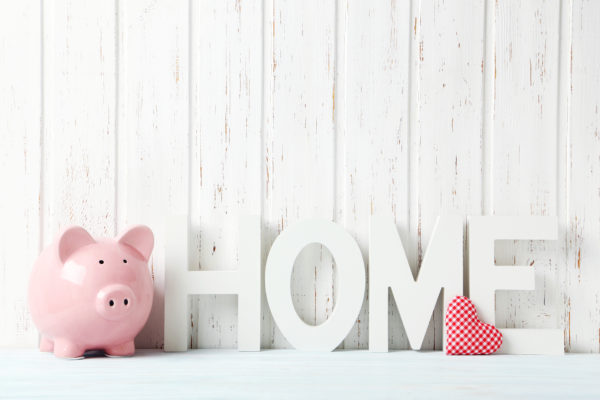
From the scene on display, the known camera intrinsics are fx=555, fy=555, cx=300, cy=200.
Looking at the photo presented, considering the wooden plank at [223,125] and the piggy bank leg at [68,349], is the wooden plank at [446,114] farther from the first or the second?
the piggy bank leg at [68,349]

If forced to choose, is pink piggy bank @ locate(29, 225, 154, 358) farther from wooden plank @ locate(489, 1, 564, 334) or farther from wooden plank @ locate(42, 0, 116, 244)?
wooden plank @ locate(489, 1, 564, 334)

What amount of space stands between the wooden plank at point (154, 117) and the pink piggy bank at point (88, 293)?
128mm

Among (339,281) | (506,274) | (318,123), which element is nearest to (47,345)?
(339,281)

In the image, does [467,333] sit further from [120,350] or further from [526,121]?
[120,350]

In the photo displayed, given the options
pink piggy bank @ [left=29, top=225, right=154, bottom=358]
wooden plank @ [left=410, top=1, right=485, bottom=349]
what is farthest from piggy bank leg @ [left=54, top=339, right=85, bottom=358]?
wooden plank @ [left=410, top=1, right=485, bottom=349]

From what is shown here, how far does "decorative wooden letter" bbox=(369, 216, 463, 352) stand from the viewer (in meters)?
1.16

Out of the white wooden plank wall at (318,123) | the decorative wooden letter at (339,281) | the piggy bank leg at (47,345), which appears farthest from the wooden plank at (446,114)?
the piggy bank leg at (47,345)

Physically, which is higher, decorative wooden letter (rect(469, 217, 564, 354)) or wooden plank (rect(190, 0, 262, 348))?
wooden plank (rect(190, 0, 262, 348))

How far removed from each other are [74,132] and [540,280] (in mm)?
1061

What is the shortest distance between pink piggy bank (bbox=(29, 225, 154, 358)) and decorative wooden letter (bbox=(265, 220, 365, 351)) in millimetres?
261

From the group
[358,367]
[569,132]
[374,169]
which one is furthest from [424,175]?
[358,367]

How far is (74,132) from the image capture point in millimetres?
1205

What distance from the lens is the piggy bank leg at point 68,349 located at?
105 centimetres

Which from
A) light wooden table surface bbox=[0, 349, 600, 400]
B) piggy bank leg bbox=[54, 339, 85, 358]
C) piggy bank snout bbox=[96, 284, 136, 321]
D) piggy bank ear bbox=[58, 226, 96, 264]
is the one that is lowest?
light wooden table surface bbox=[0, 349, 600, 400]
